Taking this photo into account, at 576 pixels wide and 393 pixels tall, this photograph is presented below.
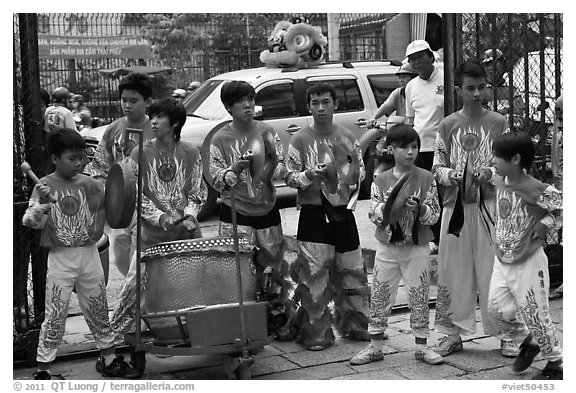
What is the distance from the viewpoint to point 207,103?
11.1 meters

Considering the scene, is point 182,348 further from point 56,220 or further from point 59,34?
point 59,34

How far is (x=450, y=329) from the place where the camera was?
5.51 metres

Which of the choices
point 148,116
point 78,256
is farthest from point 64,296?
point 148,116

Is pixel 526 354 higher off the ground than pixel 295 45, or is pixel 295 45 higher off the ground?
pixel 295 45

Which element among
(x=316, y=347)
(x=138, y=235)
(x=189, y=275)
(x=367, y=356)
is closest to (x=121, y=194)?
(x=138, y=235)

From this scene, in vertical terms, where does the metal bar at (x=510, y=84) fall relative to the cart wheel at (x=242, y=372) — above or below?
above

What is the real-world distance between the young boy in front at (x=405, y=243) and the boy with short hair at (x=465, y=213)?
20 cm

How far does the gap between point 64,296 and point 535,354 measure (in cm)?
255

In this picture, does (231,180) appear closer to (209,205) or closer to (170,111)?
(170,111)

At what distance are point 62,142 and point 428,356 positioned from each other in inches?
93.5

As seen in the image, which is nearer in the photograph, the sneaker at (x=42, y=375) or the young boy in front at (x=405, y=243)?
the sneaker at (x=42, y=375)

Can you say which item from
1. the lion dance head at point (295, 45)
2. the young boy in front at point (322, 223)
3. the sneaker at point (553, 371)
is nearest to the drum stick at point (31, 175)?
the young boy in front at point (322, 223)

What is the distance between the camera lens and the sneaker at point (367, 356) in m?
5.27

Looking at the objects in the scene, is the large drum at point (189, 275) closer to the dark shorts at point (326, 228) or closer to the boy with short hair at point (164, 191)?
the boy with short hair at point (164, 191)
